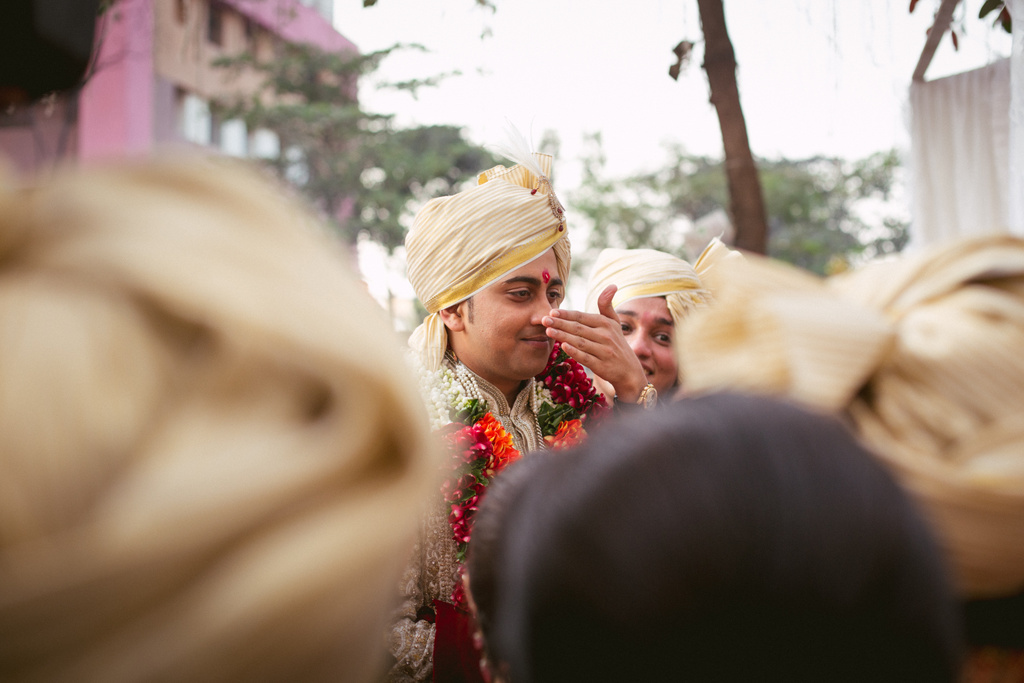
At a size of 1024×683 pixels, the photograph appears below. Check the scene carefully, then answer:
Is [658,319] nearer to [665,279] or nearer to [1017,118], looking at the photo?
[665,279]

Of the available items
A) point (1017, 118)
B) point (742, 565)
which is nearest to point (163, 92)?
point (1017, 118)

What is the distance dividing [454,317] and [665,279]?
118 centimetres

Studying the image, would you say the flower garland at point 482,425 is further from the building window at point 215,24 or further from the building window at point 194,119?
the building window at point 215,24

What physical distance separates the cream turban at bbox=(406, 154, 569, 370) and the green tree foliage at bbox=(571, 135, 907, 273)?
19.3 m

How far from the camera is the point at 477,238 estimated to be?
3037mm

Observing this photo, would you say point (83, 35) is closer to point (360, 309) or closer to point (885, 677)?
point (360, 309)

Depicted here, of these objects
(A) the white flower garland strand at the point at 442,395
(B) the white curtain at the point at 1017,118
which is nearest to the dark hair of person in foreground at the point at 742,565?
(A) the white flower garland strand at the point at 442,395

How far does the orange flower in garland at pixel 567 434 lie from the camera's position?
299cm

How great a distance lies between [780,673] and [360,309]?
0.50 m

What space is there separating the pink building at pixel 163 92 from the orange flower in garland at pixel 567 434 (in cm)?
908

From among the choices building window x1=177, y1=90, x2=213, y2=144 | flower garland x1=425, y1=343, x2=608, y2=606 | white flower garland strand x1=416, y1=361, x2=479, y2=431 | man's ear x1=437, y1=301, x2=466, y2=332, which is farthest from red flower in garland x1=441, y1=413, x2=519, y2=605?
building window x1=177, y1=90, x2=213, y2=144

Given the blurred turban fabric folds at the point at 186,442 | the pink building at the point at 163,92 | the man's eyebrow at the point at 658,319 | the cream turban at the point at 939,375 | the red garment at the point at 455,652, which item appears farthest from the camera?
the pink building at the point at 163,92

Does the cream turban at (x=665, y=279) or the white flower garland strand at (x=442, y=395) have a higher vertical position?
the cream turban at (x=665, y=279)

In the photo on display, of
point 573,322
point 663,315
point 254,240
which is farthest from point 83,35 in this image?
point 663,315
